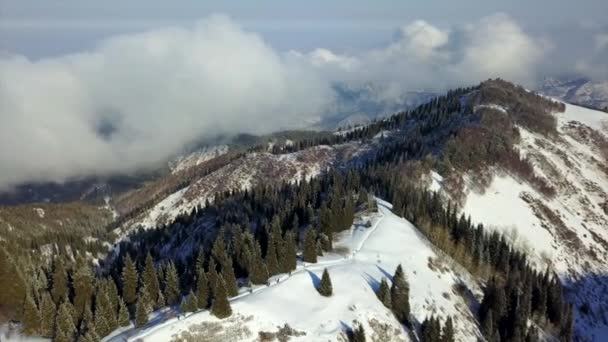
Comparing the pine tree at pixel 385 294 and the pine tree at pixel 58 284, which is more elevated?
the pine tree at pixel 58 284

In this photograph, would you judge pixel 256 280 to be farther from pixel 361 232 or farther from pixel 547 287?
pixel 547 287

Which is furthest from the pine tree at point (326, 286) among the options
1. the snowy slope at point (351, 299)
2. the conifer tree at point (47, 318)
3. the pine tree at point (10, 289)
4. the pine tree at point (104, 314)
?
the pine tree at point (10, 289)

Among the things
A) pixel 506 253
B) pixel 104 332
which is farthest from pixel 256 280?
pixel 506 253

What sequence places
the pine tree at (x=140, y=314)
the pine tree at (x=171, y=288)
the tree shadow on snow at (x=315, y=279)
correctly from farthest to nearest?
1. the tree shadow on snow at (x=315, y=279)
2. the pine tree at (x=171, y=288)
3. the pine tree at (x=140, y=314)

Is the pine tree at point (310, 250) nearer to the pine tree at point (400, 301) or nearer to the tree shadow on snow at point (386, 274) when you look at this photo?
the tree shadow on snow at point (386, 274)

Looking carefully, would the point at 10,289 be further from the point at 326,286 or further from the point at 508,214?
the point at 508,214

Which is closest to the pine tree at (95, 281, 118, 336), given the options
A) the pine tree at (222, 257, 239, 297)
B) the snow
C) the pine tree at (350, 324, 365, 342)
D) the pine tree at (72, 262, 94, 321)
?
the pine tree at (72, 262, 94, 321)

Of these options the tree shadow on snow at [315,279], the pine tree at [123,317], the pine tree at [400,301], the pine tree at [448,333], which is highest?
the pine tree at [123,317]
